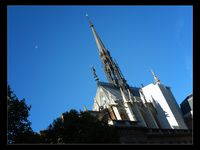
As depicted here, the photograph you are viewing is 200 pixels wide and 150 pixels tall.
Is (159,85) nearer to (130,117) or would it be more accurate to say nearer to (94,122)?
(130,117)

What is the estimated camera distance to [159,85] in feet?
176

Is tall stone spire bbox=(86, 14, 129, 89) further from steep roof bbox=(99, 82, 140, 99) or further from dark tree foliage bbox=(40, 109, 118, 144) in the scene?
dark tree foliage bbox=(40, 109, 118, 144)

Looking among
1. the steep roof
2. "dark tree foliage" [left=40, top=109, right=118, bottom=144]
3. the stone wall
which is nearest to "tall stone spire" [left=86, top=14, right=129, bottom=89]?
the steep roof

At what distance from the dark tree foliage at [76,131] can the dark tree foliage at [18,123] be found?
67.0 inches

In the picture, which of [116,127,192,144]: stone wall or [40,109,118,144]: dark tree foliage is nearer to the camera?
[40,109,118,144]: dark tree foliage

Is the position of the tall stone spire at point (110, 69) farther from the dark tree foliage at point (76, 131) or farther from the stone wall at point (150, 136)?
the dark tree foliage at point (76, 131)

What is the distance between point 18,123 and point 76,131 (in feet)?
18.8

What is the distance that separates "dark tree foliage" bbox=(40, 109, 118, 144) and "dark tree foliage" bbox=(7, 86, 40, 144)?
1701mm

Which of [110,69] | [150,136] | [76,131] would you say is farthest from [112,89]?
[76,131]

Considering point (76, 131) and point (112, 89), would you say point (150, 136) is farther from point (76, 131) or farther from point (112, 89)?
point (112, 89)

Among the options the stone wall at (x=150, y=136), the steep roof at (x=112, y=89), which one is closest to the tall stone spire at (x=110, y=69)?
the steep roof at (x=112, y=89)

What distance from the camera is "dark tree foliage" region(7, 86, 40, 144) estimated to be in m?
23.9
